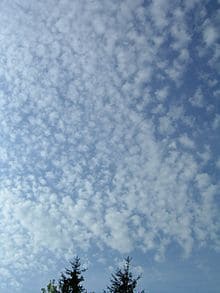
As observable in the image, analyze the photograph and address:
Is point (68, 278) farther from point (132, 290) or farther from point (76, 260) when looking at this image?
point (132, 290)

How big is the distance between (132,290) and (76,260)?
4939mm

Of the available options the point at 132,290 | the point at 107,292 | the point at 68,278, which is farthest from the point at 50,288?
the point at 132,290

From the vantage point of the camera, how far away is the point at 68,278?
90.6 ft

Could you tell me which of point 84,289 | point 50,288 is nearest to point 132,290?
point 84,289

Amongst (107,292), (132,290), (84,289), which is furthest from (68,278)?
(132,290)

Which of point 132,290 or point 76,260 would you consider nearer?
point 132,290

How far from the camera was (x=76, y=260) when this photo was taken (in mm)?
28547

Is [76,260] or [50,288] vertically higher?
[76,260]

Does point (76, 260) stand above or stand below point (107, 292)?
above

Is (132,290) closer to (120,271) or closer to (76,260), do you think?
(120,271)

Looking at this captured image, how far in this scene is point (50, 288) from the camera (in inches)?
1077

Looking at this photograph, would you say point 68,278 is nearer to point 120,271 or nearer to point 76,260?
point 76,260

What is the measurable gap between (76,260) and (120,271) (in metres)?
3.60

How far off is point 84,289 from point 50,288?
2.58 m
